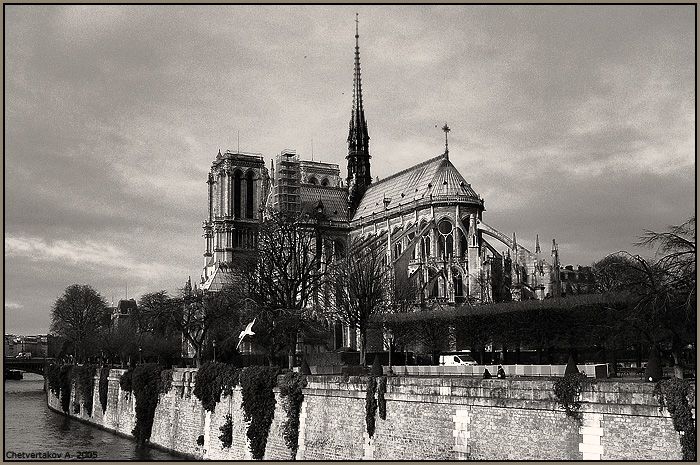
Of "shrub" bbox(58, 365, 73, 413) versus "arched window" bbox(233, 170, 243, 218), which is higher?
"arched window" bbox(233, 170, 243, 218)

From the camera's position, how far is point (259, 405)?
28734mm

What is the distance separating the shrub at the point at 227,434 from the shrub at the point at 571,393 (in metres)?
15.0

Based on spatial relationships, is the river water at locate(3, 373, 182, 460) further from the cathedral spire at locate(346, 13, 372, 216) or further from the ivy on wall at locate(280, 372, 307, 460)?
the cathedral spire at locate(346, 13, 372, 216)

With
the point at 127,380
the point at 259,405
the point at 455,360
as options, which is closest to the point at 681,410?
the point at 259,405

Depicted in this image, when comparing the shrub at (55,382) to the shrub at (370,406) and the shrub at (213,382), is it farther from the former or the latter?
the shrub at (370,406)

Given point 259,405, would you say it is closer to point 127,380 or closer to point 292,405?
point 292,405

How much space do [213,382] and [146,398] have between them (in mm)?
7395

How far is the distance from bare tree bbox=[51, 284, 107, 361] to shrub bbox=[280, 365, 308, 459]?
217 ft

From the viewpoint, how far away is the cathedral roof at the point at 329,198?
108 meters

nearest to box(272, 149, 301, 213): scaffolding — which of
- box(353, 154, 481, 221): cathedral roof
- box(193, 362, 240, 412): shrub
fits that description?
box(353, 154, 481, 221): cathedral roof

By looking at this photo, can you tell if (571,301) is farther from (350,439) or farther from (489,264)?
(489,264)

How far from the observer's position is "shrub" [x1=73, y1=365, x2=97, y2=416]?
161 ft

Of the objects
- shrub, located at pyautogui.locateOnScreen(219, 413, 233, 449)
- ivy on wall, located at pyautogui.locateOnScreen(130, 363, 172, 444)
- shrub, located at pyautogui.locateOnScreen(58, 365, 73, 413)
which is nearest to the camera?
shrub, located at pyautogui.locateOnScreen(219, 413, 233, 449)

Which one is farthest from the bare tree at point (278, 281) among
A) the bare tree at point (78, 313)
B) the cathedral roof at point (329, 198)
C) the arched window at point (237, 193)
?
the arched window at point (237, 193)
